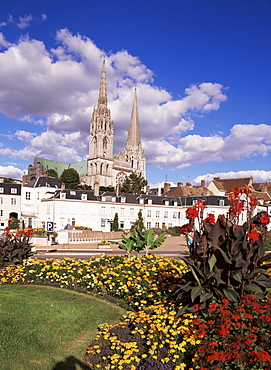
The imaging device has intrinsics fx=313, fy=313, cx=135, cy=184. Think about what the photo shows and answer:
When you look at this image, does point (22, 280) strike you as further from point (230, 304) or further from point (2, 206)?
point (2, 206)

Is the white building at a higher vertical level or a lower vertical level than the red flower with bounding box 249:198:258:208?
higher

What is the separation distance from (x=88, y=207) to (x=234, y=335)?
5002cm

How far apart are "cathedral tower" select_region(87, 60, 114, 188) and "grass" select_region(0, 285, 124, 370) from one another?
105728 millimetres

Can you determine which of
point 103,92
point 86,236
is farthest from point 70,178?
point 86,236

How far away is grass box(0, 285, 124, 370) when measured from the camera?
6.38 meters

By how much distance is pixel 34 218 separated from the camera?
5722 cm

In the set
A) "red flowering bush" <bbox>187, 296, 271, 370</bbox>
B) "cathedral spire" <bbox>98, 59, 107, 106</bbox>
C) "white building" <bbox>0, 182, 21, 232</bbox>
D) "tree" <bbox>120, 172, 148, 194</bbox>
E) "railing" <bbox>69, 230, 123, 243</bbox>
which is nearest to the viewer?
"red flowering bush" <bbox>187, 296, 271, 370</bbox>

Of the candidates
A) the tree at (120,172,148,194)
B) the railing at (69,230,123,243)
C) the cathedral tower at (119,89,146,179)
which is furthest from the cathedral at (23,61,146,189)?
the railing at (69,230,123,243)

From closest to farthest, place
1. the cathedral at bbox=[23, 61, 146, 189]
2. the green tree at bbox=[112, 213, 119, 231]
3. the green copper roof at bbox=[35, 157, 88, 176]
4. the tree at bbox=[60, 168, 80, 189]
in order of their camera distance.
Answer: the green tree at bbox=[112, 213, 119, 231] < the tree at bbox=[60, 168, 80, 189] < the cathedral at bbox=[23, 61, 146, 189] < the green copper roof at bbox=[35, 157, 88, 176]

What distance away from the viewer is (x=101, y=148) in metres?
119

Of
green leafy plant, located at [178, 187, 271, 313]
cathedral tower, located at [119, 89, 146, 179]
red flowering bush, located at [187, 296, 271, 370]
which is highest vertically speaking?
cathedral tower, located at [119, 89, 146, 179]

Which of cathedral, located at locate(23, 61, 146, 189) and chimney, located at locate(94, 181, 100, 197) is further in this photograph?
cathedral, located at locate(23, 61, 146, 189)

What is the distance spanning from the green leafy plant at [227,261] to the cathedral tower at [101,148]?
10892cm

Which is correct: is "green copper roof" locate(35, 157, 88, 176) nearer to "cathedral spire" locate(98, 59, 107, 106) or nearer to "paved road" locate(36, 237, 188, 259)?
"cathedral spire" locate(98, 59, 107, 106)
